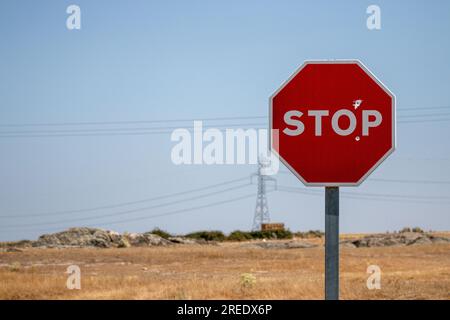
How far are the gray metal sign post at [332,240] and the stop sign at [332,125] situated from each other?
0.49 ft

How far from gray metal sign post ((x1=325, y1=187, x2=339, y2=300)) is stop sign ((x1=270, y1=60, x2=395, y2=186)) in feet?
0.49

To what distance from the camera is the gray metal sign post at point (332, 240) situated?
6055 mm

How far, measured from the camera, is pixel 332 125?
19.8ft

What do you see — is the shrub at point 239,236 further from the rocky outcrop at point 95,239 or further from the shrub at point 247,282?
the shrub at point 247,282

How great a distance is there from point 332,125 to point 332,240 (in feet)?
3.48

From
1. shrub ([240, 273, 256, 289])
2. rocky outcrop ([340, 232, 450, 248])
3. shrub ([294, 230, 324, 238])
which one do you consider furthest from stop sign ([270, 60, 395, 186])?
shrub ([294, 230, 324, 238])

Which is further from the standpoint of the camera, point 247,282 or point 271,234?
point 271,234

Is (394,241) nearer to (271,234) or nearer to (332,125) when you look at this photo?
(271,234)

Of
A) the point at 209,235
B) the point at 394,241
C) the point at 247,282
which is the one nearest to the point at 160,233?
the point at 209,235

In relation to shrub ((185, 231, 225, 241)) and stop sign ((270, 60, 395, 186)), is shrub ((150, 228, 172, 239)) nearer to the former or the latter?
shrub ((185, 231, 225, 241))

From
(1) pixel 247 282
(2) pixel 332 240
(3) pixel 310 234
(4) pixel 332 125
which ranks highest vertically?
(4) pixel 332 125

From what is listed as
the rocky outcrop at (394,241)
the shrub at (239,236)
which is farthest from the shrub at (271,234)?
the rocky outcrop at (394,241)
